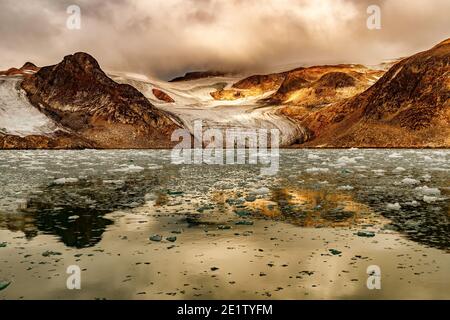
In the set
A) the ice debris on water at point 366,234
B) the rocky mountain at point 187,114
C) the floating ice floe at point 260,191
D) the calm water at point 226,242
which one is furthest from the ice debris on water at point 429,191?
the rocky mountain at point 187,114

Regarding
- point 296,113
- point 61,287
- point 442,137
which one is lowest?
point 61,287

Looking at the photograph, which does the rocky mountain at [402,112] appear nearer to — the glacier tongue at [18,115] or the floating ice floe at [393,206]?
the glacier tongue at [18,115]

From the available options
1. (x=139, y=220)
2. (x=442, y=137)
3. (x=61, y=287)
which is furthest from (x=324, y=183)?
(x=442, y=137)

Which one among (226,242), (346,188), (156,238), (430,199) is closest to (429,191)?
(430,199)

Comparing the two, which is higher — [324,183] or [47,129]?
[47,129]

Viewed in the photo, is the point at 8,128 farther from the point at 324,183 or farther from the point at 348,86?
the point at 348,86

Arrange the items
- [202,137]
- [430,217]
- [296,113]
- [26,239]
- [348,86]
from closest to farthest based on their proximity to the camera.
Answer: [26,239], [430,217], [202,137], [296,113], [348,86]

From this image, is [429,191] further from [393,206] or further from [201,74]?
[201,74]
